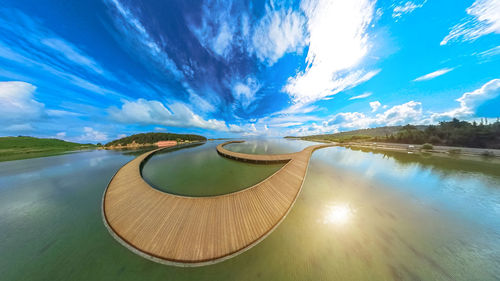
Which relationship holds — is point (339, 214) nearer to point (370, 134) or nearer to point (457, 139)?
point (457, 139)

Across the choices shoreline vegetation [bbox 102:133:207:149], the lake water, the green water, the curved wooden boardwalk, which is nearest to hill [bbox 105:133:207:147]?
shoreline vegetation [bbox 102:133:207:149]

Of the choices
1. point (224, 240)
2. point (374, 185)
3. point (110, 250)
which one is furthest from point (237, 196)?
point (374, 185)

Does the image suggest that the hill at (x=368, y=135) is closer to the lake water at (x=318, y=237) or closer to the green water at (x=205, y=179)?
the lake water at (x=318, y=237)

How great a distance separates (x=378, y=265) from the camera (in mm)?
3527

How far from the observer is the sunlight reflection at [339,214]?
5.10 metres

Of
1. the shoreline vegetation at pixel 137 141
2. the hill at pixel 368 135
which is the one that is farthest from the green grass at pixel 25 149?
the hill at pixel 368 135

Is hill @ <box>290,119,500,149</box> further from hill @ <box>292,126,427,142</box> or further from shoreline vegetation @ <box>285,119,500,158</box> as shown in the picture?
hill @ <box>292,126,427,142</box>

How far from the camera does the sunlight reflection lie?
5.10 metres

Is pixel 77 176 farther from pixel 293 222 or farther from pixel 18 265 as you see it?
pixel 293 222

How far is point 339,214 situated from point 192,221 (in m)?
6.28

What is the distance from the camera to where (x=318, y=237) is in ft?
14.3

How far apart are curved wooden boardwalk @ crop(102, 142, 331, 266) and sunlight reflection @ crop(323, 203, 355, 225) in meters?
1.56

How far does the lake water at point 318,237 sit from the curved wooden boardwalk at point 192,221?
10.3 inches

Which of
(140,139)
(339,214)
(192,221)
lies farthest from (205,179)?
(140,139)
